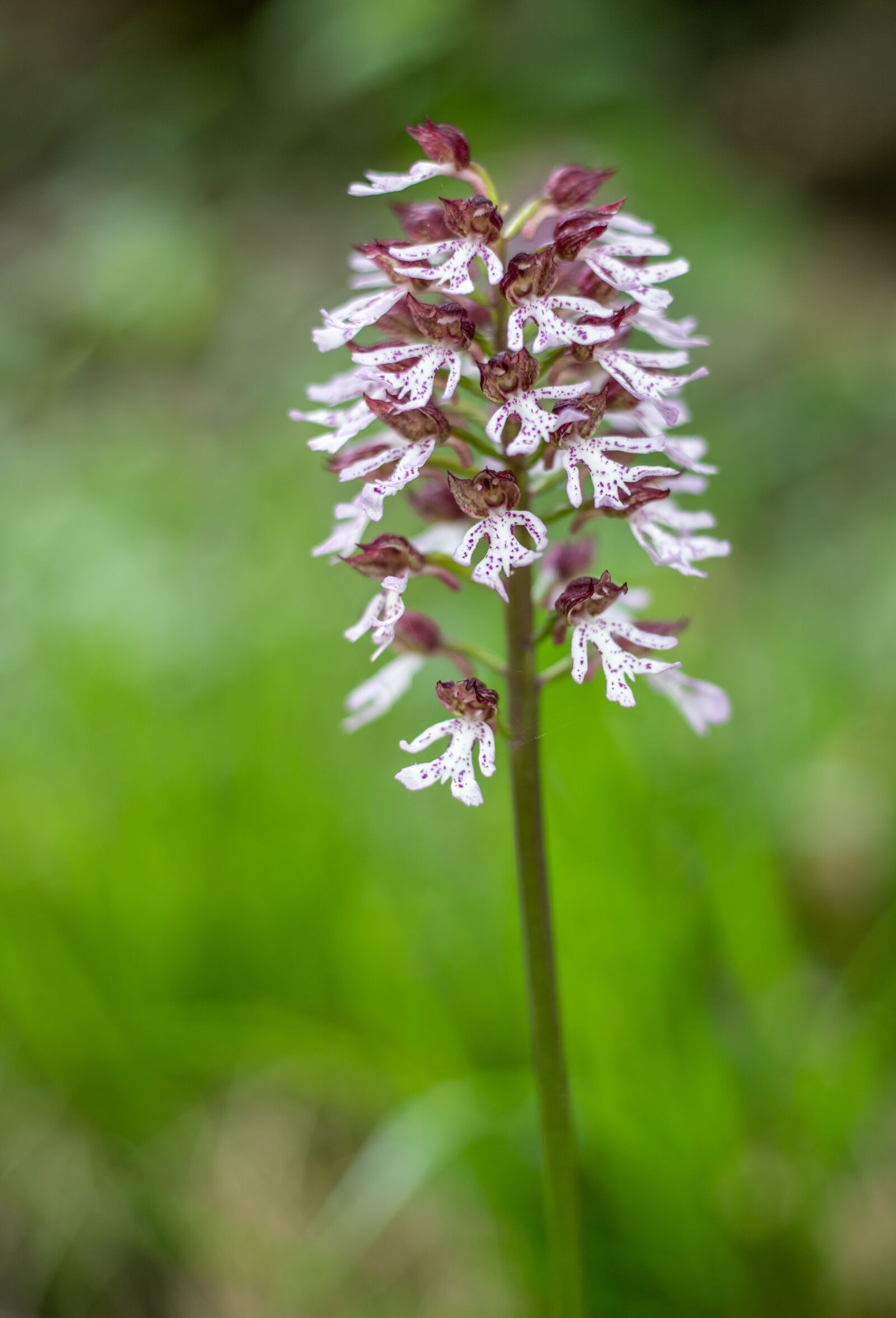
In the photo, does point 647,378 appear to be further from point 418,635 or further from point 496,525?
point 418,635

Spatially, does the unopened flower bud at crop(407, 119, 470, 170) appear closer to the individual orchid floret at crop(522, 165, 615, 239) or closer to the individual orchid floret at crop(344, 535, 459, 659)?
the individual orchid floret at crop(522, 165, 615, 239)

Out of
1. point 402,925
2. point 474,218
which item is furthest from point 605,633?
point 402,925

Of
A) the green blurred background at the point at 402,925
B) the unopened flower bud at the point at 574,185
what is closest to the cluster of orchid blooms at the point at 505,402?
the unopened flower bud at the point at 574,185

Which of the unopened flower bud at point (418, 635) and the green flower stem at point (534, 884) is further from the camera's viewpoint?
Answer: the unopened flower bud at point (418, 635)

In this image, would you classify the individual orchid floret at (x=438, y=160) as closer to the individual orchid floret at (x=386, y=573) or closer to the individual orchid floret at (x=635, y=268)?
the individual orchid floret at (x=635, y=268)

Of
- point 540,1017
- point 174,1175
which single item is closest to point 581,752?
point 540,1017

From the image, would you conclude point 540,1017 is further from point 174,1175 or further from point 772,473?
point 772,473

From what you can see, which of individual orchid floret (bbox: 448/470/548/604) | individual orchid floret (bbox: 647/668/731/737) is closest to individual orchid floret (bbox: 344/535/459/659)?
individual orchid floret (bbox: 448/470/548/604)
